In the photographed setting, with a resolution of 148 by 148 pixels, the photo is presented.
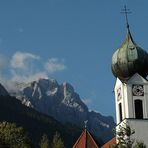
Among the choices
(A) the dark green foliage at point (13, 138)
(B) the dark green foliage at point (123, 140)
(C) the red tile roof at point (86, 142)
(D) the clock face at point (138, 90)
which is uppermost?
(D) the clock face at point (138, 90)

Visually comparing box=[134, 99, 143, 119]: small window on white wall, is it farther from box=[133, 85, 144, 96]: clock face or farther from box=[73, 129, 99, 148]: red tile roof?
box=[73, 129, 99, 148]: red tile roof

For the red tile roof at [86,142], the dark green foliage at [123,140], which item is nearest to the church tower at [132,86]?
the red tile roof at [86,142]

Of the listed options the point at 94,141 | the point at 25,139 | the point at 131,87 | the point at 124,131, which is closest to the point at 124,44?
the point at 131,87

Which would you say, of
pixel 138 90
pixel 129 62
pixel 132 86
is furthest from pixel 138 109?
pixel 129 62

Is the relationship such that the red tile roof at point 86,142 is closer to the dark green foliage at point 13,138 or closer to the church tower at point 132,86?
the church tower at point 132,86

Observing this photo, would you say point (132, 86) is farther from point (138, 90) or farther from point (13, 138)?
point (13, 138)

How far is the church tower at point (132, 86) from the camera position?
6400 centimetres

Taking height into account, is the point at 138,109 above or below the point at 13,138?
above

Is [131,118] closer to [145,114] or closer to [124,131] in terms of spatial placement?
[145,114]

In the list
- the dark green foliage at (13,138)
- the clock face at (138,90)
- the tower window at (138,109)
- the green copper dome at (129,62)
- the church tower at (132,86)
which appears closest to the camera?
the dark green foliage at (13,138)

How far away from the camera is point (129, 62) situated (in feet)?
219

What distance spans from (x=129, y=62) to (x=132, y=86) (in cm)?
301

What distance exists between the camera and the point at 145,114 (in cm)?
6438

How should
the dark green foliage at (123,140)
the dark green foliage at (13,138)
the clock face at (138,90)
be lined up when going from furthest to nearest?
1. the clock face at (138,90)
2. the dark green foliage at (13,138)
3. the dark green foliage at (123,140)
